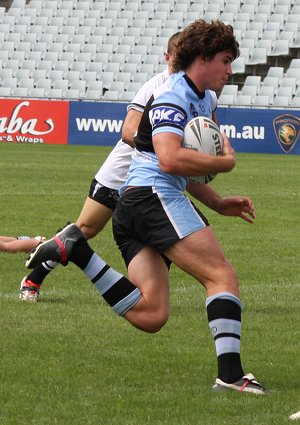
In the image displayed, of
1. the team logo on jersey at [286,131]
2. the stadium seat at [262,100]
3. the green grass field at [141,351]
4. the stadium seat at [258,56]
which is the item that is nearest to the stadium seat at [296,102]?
the stadium seat at [262,100]

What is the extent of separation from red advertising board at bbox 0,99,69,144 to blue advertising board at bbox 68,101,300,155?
1.83 ft

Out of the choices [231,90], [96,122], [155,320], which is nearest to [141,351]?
[155,320]

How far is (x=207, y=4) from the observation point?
121ft

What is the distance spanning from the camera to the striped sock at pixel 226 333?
228 inches

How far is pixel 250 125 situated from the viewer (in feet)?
100

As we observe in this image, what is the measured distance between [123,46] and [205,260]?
105ft

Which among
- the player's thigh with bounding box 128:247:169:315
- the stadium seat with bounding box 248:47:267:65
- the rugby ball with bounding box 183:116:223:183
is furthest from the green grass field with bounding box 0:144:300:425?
the stadium seat with bounding box 248:47:267:65

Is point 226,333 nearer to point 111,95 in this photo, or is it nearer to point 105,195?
point 105,195

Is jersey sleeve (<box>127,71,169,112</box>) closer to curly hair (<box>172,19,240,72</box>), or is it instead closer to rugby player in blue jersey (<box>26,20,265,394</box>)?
rugby player in blue jersey (<box>26,20,265,394</box>)

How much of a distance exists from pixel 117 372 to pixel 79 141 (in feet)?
86.2

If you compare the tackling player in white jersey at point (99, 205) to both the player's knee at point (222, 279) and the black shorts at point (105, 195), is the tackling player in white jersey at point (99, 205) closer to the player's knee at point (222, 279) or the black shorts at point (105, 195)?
the black shorts at point (105, 195)

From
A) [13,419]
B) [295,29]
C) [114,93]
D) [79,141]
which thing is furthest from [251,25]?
[13,419]

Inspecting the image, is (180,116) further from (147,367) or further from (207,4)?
(207,4)

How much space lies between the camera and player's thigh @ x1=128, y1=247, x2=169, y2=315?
6.12 m
